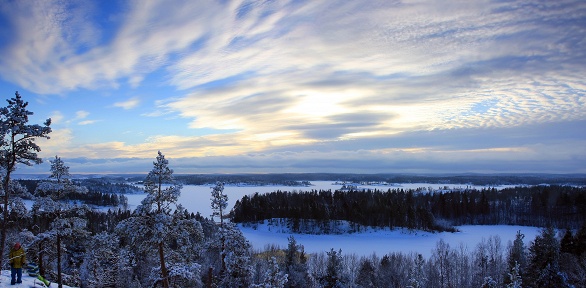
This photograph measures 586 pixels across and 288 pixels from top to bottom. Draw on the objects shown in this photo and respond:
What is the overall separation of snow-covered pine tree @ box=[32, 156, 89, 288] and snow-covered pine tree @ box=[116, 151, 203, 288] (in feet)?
22.4

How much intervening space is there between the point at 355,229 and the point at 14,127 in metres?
102

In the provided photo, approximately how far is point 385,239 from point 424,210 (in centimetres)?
2268

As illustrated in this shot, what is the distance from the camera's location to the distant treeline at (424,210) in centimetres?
11431

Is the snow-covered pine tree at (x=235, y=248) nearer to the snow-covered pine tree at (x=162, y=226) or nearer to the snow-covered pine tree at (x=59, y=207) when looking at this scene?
the snow-covered pine tree at (x=162, y=226)

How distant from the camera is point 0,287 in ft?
60.0

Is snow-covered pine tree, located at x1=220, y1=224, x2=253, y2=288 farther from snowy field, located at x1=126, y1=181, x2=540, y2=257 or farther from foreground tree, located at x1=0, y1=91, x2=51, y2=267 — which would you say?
snowy field, located at x1=126, y1=181, x2=540, y2=257

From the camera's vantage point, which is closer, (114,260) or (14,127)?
(14,127)

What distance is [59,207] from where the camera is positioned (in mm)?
20828

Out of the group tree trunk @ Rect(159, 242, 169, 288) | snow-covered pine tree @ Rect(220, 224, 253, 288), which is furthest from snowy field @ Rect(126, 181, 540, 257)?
tree trunk @ Rect(159, 242, 169, 288)

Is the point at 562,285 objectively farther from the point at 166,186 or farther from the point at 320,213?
the point at 320,213

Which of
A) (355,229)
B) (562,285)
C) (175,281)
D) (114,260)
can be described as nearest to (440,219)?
(355,229)

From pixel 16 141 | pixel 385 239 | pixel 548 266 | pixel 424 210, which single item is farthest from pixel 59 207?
pixel 424 210

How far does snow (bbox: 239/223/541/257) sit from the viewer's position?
8431 cm

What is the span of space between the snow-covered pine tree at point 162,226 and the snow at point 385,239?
65.4 meters
